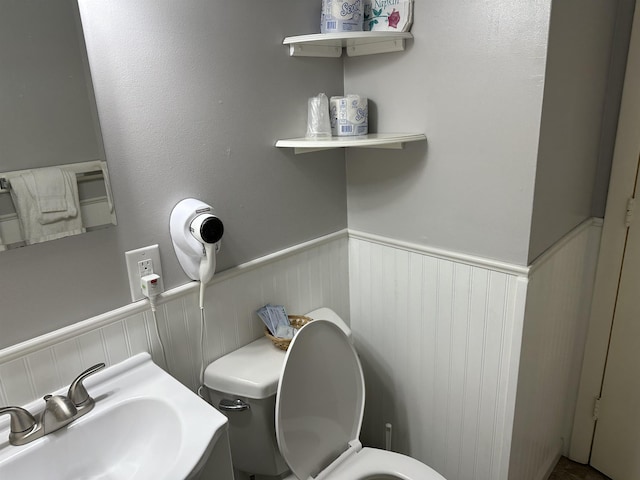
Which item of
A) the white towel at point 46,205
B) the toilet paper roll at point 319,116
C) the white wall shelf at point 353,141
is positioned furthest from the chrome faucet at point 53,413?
the toilet paper roll at point 319,116

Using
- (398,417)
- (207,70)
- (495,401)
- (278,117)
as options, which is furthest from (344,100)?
(398,417)

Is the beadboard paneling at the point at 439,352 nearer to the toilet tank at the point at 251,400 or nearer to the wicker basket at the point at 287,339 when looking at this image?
the wicker basket at the point at 287,339

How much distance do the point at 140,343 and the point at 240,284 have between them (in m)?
0.32

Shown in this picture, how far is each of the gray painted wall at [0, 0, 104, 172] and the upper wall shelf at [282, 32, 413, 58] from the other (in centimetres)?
59

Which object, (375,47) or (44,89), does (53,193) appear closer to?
(44,89)

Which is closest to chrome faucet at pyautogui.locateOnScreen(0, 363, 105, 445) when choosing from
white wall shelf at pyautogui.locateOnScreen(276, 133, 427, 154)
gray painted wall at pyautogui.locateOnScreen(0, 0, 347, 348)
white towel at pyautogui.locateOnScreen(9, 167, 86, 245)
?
gray painted wall at pyautogui.locateOnScreen(0, 0, 347, 348)

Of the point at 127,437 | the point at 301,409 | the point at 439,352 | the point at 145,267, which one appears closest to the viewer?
the point at 127,437

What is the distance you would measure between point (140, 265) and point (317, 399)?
0.60 m

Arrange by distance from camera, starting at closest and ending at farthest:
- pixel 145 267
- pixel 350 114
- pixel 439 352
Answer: pixel 145 267, pixel 350 114, pixel 439 352

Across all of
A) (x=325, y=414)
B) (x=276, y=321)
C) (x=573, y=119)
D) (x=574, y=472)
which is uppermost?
(x=573, y=119)

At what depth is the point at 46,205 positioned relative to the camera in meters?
1.02

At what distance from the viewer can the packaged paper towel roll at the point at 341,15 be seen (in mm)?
1343

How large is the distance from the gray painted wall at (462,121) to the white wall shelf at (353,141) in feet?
0.17

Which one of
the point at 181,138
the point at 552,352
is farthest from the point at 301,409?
the point at 552,352
